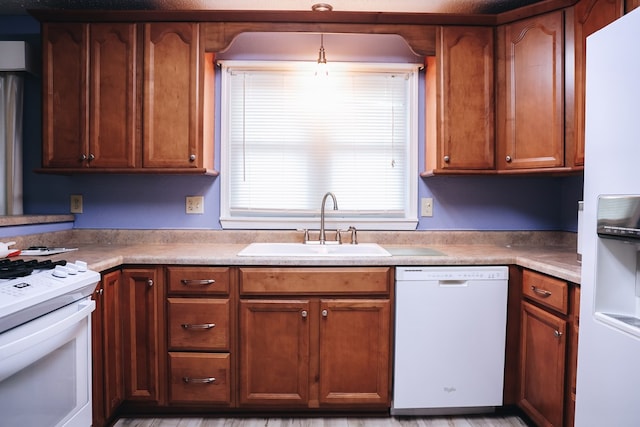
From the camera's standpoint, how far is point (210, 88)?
230cm

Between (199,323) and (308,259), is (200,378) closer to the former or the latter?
(199,323)

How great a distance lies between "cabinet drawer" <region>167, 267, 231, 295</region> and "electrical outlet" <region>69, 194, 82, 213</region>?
1025mm

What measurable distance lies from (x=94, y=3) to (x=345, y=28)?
4.79 ft

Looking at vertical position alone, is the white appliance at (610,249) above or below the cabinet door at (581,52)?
below

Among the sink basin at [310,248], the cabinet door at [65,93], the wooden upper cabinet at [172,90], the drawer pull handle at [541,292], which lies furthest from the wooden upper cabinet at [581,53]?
the cabinet door at [65,93]

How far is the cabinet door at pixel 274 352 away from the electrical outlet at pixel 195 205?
0.82m

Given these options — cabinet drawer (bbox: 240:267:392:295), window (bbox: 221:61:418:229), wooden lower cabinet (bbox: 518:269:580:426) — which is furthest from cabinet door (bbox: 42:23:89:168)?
wooden lower cabinet (bbox: 518:269:580:426)

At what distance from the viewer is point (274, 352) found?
187 cm

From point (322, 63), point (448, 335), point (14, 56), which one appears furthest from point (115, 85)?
point (448, 335)

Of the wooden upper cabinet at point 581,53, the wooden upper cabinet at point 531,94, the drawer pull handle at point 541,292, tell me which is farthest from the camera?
the wooden upper cabinet at point 531,94

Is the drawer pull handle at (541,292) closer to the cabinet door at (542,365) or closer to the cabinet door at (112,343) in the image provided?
the cabinet door at (542,365)

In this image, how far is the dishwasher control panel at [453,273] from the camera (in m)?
1.86

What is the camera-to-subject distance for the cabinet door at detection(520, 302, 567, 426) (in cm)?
158

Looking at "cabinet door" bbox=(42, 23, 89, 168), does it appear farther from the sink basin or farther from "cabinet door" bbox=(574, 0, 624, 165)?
"cabinet door" bbox=(574, 0, 624, 165)
